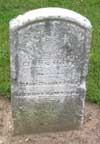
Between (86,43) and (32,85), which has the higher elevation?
(86,43)

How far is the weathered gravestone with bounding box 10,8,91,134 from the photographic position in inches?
194

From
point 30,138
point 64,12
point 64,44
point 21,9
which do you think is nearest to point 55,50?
point 64,44

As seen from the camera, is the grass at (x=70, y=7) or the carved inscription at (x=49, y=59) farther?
the grass at (x=70, y=7)

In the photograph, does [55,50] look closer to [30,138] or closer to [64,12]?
[64,12]

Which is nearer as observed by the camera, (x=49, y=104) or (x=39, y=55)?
(x=39, y=55)

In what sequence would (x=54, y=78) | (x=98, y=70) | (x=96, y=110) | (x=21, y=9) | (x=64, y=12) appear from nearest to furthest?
(x=64, y=12)
(x=54, y=78)
(x=96, y=110)
(x=98, y=70)
(x=21, y=9)

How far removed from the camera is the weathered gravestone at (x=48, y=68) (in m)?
4.93

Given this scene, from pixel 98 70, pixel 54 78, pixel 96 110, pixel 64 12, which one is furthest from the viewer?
pixel 98 70

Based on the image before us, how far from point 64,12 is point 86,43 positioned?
0.42 m

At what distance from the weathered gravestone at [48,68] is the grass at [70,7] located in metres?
0.86

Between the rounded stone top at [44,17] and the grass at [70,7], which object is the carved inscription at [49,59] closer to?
the rounded stone top at [44,17]

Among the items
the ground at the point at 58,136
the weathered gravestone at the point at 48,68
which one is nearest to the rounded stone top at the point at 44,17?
the weathered gravestone at the point at 48,68

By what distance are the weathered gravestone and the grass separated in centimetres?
86

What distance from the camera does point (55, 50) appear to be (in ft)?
16.7
